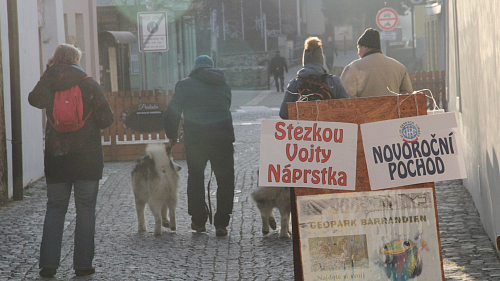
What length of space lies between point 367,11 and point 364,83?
59.7 m

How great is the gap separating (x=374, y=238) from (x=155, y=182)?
3.88m

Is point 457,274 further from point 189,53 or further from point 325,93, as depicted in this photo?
point 189,53

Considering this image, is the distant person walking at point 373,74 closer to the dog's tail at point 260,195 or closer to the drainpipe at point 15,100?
the dog's tail at point 260,195

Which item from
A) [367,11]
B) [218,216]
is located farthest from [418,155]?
[367,11]

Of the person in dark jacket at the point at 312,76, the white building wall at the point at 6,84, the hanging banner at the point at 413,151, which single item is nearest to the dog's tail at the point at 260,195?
the person in dark jacket at the point at 312,76

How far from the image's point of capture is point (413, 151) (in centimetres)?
453

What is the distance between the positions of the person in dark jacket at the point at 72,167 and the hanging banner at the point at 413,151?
2.66 meters

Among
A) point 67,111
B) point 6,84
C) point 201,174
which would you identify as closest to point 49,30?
point 6,84

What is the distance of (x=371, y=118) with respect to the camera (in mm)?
4656

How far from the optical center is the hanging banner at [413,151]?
452 centimetres

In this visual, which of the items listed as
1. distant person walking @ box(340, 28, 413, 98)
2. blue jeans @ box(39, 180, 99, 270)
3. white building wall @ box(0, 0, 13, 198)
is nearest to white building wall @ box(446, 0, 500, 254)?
distant person walking @ box(340, 28, 413, 98)

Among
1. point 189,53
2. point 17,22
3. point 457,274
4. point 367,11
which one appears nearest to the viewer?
point 457,274

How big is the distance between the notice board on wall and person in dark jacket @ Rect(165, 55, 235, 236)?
3425mm

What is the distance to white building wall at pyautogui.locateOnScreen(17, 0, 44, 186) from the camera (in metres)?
11.8
